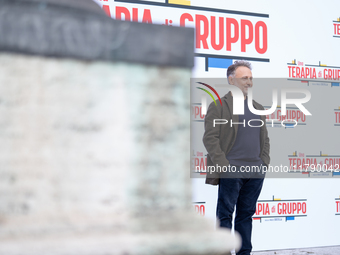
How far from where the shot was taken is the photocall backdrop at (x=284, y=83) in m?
4.25

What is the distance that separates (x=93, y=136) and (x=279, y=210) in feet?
12.0

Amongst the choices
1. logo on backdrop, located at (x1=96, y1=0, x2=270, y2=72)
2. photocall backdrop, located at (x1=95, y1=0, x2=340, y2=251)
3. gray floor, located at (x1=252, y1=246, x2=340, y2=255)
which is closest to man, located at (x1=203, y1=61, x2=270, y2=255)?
photocall backdrop, located at (x1=95, y1=0, x2=340, y2=251)

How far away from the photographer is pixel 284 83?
4.55 m

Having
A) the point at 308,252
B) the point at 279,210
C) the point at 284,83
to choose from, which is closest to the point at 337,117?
the point at 284,83

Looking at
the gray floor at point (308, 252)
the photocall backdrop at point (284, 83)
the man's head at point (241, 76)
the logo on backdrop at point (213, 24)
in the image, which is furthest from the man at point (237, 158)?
the gray floor at point (308, 252)

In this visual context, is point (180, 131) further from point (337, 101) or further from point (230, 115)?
point (337, 101)

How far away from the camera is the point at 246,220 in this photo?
3381 mm

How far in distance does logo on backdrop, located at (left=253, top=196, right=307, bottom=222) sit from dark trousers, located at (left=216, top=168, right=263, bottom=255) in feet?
3.46

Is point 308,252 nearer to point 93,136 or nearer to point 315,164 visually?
point 315,164

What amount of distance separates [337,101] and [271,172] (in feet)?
4.36

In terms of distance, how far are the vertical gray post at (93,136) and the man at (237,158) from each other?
1896 mm

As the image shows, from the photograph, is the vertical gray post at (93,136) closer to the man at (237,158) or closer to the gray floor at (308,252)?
the man at (237,158)

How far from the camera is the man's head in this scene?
3.43 meters

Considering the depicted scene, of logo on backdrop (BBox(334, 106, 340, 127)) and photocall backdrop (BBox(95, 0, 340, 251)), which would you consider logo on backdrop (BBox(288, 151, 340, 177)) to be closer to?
photocall backdrop (BBox(95, 0, 340, 251))
